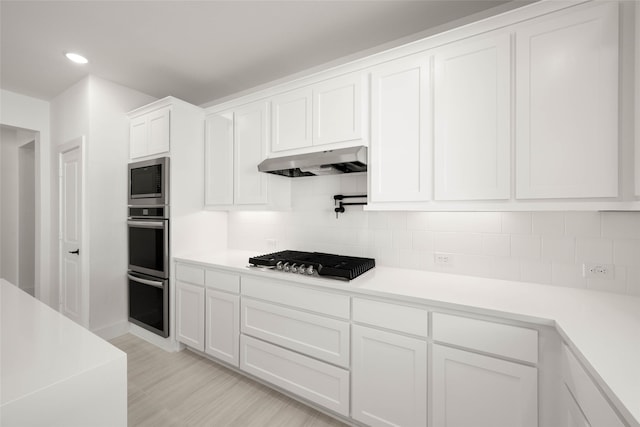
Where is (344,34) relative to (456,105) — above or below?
above

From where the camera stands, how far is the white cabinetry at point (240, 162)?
248cm

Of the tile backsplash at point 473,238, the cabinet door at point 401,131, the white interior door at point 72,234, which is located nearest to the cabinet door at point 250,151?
the tile backsplash at point 473,238

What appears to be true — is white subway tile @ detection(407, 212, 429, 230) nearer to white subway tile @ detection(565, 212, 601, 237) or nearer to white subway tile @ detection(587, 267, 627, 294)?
white subway tile @ detection(565, 212, 601, 237)

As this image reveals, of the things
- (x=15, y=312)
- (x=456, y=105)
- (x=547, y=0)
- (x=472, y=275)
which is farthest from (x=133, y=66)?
(x=472, y=275)

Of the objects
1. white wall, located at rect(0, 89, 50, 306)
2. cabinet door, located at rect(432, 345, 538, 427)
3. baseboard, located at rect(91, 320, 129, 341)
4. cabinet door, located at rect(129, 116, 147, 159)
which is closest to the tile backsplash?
cabinet door, located at rect(432, 345, 538, 427)

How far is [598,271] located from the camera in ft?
5.11

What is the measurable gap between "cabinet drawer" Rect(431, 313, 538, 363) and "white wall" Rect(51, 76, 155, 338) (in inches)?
129

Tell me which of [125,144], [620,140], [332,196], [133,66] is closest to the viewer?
[620,140]

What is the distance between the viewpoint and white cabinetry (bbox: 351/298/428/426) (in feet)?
4.88

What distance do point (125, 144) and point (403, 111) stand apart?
3.06m

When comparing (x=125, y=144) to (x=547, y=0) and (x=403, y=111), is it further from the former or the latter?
(x=547, y=0)

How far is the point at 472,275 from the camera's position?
1.90m

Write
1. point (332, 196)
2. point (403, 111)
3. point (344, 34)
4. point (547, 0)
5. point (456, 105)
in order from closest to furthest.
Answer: point (547, 0) < point (456, 105) < point (403, 111) < point (344, 34) < point (332, 196)

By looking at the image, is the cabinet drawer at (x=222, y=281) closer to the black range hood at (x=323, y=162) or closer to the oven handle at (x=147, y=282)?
the oven handle at (x=147, y=282)
